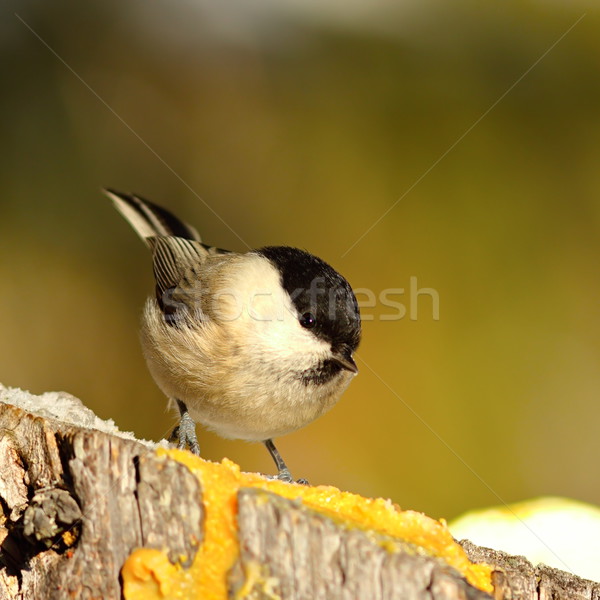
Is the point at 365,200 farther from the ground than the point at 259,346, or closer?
farther from the ground

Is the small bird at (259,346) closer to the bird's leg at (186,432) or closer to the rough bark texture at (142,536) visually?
the bird's leg at (186,432)

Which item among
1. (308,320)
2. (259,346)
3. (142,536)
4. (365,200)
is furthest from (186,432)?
(365,200)

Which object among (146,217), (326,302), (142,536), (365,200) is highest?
(365,200)

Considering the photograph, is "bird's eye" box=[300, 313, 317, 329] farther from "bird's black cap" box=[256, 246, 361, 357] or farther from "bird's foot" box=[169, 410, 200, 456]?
"bird's foot" box=[169, 410, 200, 456]

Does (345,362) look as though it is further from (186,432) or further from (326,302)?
(186,432)

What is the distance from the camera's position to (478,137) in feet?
11.5

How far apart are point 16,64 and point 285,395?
2.72 m

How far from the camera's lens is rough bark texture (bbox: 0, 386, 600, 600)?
99 centimetres

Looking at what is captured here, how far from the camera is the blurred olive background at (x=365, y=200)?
334 centimetres

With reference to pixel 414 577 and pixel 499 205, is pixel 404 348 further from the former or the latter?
pixel 414 577

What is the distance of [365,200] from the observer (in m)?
3.52

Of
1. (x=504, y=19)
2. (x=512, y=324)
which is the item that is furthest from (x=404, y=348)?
(x=504, y=19)

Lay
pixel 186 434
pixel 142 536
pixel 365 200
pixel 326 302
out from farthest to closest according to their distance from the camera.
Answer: pixel 365 200, pixel 186 434, pixel 326 302, pixel 142 536

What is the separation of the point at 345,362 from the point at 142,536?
90 centimetres
